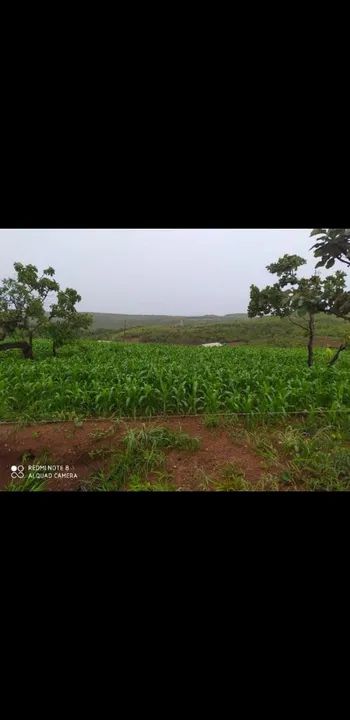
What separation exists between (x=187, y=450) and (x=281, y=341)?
13.4 meters

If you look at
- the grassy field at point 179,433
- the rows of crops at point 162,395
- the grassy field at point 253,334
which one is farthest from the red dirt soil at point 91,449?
the grassy field at point 253,334

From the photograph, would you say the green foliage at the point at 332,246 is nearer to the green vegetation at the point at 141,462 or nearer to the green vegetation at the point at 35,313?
the green vegetation at the point at 141,462

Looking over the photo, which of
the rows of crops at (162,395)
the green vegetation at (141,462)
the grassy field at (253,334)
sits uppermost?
the grassy field at (253,334)

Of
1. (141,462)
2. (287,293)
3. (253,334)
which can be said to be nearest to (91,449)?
(141,462)

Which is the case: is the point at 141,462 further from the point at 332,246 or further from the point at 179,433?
the point at 332,246

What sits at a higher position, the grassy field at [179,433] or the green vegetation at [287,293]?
the green vegetation at [287,293]

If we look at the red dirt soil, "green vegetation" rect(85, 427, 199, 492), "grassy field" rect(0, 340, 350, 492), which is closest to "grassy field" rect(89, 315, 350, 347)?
"grassy field" rect(0, 340, 350, 492)

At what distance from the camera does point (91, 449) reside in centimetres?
273

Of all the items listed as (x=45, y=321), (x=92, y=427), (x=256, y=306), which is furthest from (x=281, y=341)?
(x=92, y=427)

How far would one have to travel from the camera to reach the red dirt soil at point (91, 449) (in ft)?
7.86

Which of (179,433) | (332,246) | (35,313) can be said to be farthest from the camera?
(35,313)

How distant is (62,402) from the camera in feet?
12.0

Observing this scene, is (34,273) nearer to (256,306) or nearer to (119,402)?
(119,402)

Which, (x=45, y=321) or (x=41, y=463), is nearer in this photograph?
(x=41, y=463)
